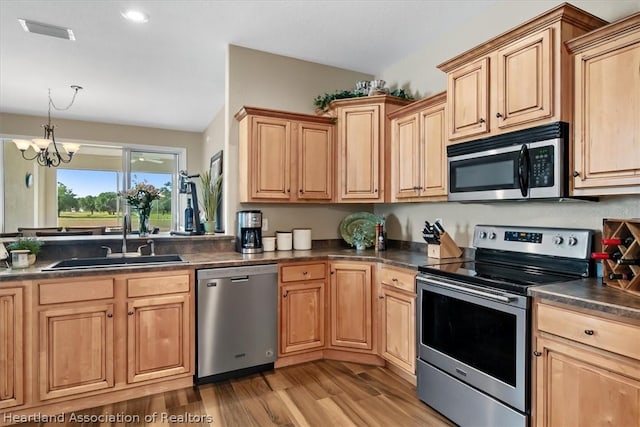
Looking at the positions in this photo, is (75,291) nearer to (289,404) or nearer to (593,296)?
(289,404)

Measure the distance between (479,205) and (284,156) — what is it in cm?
167

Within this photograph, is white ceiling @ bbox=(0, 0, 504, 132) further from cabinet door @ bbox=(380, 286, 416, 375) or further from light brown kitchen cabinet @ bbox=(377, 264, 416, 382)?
cabinet door @ bbox=(380, 286, 416, 375)

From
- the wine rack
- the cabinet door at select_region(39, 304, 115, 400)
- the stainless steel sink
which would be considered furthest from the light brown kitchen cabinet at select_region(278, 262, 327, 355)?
the wine rack

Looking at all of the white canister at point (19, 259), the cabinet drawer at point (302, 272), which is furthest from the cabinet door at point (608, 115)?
the white canister at point (19, 259)

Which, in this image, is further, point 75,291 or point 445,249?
point 445,249

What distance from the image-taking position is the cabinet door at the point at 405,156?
115 inches

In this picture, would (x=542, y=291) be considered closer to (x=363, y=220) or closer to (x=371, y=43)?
(x=363, y=220)

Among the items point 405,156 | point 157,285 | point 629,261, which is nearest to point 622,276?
point 629,261

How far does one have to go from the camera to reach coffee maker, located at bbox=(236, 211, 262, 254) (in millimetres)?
3088

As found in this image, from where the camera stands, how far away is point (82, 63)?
147 inches

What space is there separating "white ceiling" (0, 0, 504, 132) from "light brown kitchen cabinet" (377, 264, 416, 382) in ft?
6.54

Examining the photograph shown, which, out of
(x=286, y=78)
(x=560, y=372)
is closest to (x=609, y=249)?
(x=560, y=372)

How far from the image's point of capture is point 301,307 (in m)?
2.87

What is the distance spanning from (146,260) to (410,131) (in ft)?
7.76
